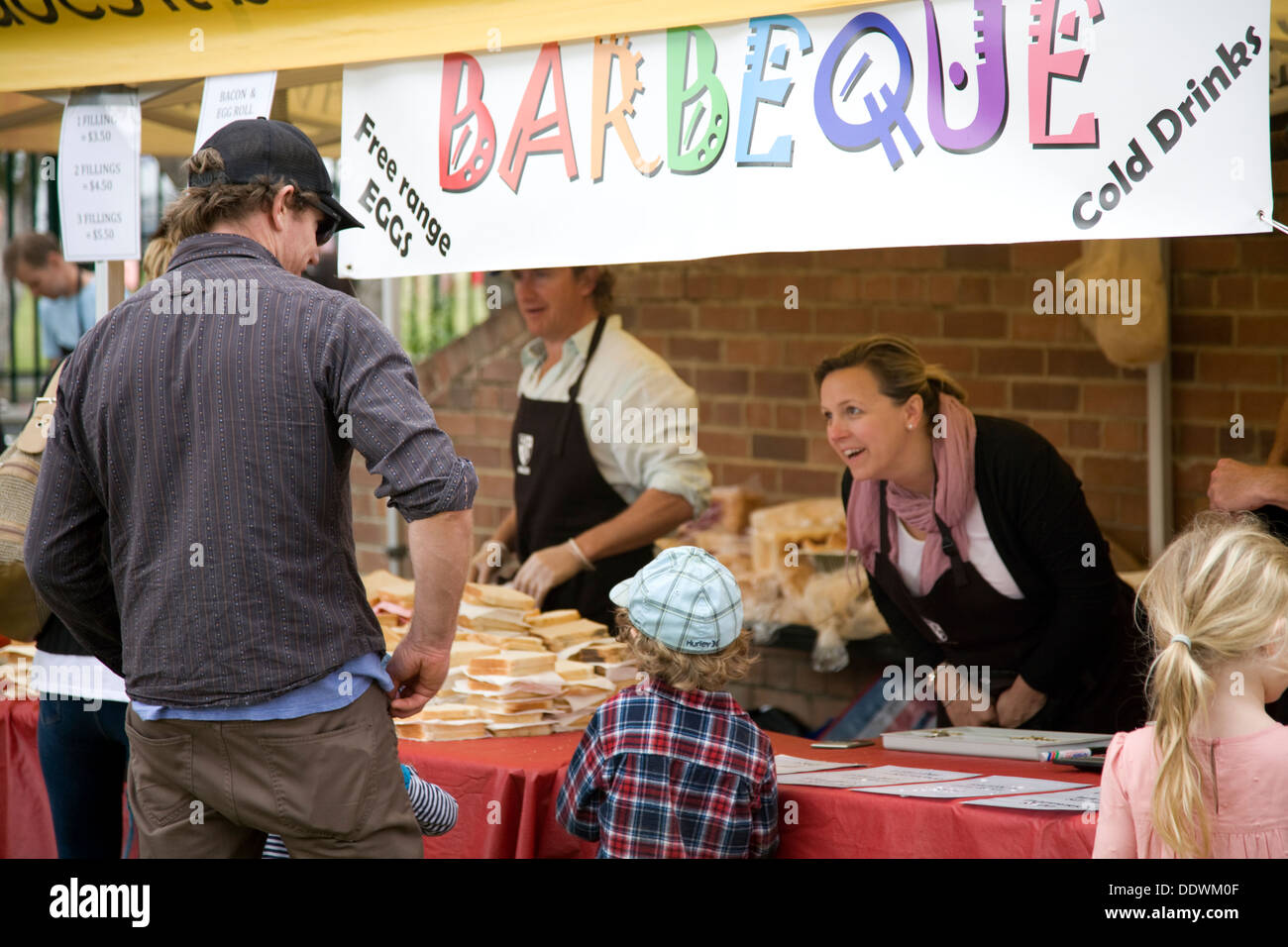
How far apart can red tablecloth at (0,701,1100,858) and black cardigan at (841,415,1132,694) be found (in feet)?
2.34

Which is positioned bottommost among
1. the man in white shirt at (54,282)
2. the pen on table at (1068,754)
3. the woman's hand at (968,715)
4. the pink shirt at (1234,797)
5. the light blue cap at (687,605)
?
the woman's hand at (968,715)

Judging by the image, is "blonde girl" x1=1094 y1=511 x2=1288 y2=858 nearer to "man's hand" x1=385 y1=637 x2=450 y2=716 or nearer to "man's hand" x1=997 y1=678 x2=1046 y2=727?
"man's hand" x1=385 y1=637 x2=450 y2=716

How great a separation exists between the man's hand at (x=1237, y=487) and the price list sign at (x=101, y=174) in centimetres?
267

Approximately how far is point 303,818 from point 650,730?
733 mm

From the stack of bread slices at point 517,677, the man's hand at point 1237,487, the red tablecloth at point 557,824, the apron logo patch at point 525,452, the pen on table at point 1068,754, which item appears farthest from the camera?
the apron logo patch at point 525,452

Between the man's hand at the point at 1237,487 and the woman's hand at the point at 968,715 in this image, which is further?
the woman's hand at the point at 968,715

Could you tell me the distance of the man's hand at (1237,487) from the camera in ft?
10.1

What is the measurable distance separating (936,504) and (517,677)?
1223 mm

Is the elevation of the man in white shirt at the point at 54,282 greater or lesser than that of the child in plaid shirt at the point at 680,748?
greater

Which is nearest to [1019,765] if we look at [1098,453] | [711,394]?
[1098,453]

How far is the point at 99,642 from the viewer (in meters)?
2.34

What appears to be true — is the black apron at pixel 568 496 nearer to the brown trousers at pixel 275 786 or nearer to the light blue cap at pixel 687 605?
the light blue cap at pixel 687 605

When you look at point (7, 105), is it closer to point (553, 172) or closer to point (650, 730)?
point (553, 172)

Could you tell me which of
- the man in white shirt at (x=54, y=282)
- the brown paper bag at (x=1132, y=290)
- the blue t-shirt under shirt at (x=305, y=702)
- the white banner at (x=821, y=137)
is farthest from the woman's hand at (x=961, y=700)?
the man in white shirt at (x=54, y=282)
